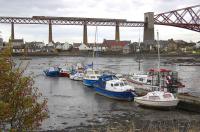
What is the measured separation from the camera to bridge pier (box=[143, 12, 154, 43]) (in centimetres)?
18729

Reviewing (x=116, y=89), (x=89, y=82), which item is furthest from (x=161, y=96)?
(x=89, y=82)

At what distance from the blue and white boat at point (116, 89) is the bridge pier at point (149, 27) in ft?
484

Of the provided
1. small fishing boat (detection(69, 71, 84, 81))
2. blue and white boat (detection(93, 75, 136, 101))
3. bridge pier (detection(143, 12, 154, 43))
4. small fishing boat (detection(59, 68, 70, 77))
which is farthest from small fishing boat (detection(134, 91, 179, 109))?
bridge pier (detection(143, 12, 154, 43))

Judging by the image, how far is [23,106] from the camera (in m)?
12.9

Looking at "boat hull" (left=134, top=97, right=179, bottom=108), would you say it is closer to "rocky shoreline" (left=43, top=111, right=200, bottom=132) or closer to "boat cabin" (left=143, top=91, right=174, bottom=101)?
"boat cabin" (left=143, top=91, right=174, bottom=101)

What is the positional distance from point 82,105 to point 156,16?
158422 millimetres

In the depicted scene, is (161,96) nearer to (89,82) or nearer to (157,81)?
(157,81)

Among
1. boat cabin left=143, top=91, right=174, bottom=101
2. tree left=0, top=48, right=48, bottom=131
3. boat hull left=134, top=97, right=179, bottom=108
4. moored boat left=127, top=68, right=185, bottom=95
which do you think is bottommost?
boat hull left=134, top=97, right=179, bottom=108

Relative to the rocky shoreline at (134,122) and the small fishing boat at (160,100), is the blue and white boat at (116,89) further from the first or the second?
the rocky shoreline at (134,122)

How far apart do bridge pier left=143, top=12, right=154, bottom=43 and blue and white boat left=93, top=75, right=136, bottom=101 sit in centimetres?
14742

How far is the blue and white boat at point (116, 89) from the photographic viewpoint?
121 feet

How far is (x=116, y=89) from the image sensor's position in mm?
38031

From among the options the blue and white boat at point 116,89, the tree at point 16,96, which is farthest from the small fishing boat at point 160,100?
the tree at point 16,96

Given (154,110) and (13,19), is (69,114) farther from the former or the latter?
(13,19)
